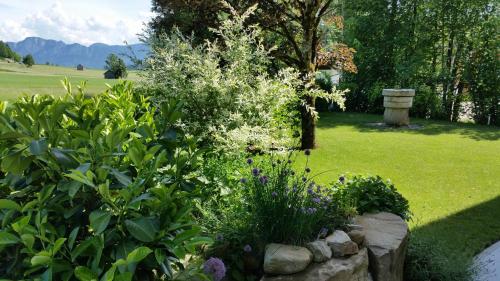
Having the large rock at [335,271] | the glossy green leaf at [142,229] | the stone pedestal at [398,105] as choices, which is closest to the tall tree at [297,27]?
the stone pedestal at [398,105]

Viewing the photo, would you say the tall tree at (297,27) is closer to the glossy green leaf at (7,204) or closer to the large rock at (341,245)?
the large rock at (341,245)

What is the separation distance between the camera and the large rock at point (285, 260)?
240 centimetres

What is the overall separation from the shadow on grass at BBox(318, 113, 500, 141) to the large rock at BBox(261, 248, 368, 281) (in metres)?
8.85

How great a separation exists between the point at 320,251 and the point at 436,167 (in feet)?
18.3

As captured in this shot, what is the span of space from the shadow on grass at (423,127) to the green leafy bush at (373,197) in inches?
299

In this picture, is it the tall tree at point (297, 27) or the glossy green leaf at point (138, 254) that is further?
the tall tree at point (297, 27)

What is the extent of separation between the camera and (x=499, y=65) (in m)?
12.9

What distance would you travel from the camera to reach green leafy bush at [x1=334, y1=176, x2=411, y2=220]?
3592 mm

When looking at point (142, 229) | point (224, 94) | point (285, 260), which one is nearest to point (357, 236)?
point (285, 260)

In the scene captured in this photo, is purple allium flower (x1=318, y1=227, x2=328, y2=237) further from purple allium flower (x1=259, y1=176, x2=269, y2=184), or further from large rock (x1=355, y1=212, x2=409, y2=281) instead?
purple allium flower (x1=259, y1=176, x2=269, y2=184)

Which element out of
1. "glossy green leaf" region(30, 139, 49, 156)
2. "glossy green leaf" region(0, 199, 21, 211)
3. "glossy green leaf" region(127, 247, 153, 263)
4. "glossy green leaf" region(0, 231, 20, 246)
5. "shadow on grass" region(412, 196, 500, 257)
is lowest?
"shadow on grass" region(412, 196, 500, 257)

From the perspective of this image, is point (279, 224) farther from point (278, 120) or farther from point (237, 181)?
point (278, 120)

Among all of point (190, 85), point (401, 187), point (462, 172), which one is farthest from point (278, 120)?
point (462, 172)

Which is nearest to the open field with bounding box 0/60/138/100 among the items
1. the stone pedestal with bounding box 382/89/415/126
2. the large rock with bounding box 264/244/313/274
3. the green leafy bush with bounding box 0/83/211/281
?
the green leafy bush with bounding box 0/83/211/281
